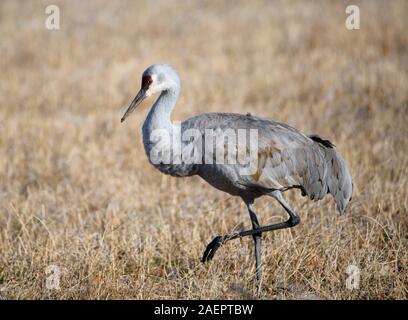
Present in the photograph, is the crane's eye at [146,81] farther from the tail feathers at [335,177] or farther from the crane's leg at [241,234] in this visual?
the tail feathers at [335,177]

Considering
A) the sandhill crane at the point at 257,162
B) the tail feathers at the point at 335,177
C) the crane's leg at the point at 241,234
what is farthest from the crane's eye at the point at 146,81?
the tail feathers at the point at 335,177

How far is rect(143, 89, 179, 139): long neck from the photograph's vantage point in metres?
4.34

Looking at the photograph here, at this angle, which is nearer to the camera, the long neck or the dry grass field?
the long neck

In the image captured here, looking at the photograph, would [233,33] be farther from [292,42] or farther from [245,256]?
[245,256]

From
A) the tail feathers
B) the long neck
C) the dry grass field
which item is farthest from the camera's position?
the tail feathers

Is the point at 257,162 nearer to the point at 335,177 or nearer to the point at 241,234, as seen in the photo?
the point at 241,234

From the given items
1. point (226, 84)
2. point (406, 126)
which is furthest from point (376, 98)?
point (226, 84)

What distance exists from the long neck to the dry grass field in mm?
977

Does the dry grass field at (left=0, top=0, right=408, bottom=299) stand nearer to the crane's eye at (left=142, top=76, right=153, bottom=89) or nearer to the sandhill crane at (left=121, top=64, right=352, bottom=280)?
the sandhill crane at (left=121, top=64, right=352, bottom=280)

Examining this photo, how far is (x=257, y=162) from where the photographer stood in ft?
15.0

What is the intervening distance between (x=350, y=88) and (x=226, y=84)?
193 cm

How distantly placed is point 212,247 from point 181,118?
187 inches

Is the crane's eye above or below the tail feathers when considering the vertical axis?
above

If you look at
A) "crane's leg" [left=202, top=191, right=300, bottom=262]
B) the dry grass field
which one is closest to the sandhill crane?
"crane's leg" [left=202, top=191, right=300, bottom=262]
